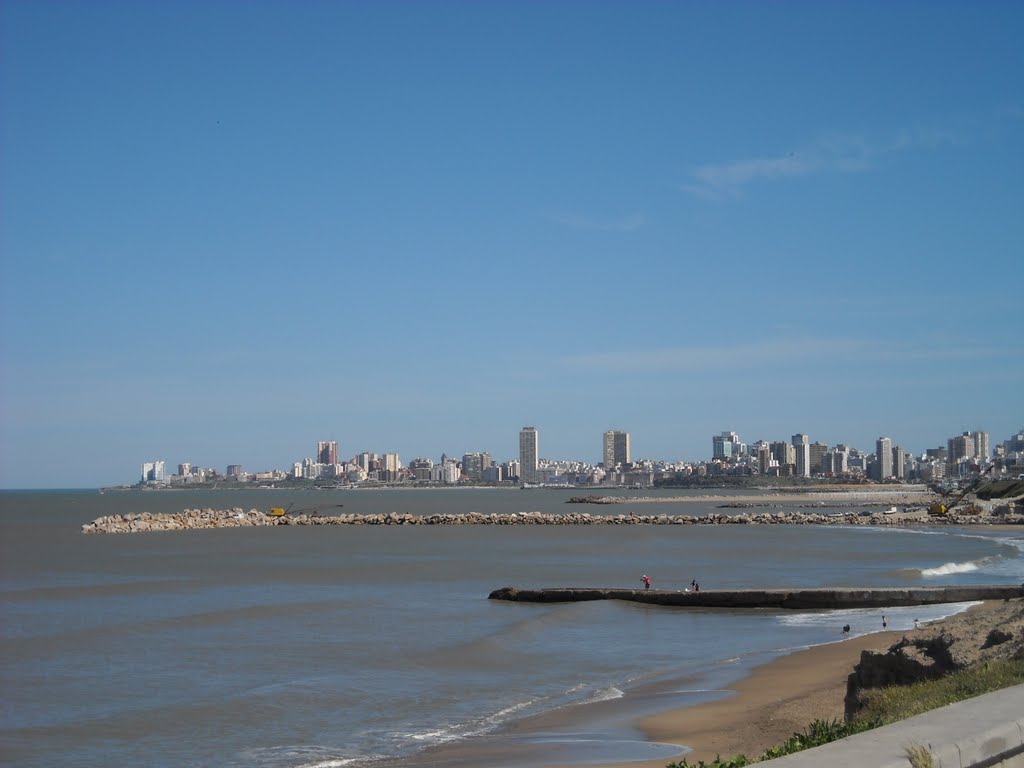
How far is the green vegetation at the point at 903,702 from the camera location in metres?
6.39

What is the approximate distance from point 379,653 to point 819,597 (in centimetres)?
1184

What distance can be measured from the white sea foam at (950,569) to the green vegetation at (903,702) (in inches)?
1221

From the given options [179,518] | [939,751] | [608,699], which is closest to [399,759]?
[608,699]

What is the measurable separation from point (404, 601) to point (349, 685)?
13687mm

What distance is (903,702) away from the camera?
7.61m

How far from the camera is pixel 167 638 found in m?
24.4

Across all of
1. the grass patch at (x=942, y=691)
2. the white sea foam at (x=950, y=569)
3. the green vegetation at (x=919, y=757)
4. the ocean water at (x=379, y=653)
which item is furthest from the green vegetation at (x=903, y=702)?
the white sea foam at (x=950, y=569)

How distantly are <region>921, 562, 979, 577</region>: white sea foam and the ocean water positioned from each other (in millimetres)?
157

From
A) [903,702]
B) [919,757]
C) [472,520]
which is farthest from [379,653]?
[472,520]

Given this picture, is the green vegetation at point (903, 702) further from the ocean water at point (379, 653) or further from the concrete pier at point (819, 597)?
the concrete pier at point (819, 597)

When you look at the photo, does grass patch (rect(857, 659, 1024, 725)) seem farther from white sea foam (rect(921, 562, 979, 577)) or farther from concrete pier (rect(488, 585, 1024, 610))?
white sea foam (rect(921, 562, 979, 577))

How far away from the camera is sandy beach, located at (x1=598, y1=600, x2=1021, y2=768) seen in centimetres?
1159

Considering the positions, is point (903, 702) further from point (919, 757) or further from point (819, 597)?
point (819, 597)

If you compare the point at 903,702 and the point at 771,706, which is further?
the point at 771,706
